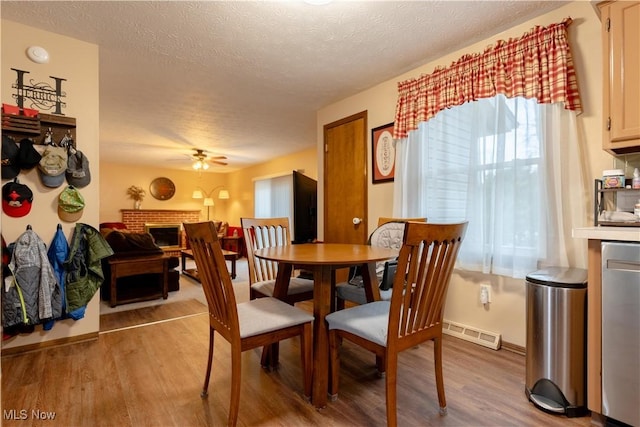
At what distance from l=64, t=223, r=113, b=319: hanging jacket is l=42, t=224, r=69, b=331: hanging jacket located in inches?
1.0

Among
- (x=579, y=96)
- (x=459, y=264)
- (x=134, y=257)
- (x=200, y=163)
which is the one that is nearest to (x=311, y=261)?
(x=459, y=264)

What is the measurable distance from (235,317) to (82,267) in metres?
1.66

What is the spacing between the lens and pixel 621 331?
1.51 meters

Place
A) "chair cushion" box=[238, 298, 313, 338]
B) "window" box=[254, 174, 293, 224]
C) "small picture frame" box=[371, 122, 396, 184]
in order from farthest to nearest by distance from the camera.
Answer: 1. "window" box=[254, 174, 293, 224]
2. "small picture frame" box=[371, 122, 396, 184]
3. "chair cushion" box=[238, 298, 313, 338]

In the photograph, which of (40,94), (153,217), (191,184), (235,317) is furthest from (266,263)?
(191,184)

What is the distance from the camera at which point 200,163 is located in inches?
237

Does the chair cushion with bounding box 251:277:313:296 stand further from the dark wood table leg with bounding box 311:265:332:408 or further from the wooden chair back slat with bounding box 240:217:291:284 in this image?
the dark wood table leg with bounding box 311:265:332:408

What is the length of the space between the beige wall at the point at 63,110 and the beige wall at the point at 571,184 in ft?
7.95

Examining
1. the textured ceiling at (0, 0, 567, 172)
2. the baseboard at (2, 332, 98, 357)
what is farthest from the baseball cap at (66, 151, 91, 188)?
the baseboard at (2, 332, 98, 357)

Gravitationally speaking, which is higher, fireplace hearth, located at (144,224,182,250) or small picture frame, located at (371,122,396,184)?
small picture frame, located at (371,122,396,184)

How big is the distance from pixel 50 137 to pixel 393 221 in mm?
2627

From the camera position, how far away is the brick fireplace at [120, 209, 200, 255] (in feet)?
25.4

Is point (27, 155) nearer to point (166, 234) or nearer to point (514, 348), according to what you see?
point (514, 348)

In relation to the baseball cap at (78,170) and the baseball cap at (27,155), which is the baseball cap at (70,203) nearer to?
the baseball cap at (78,170)
